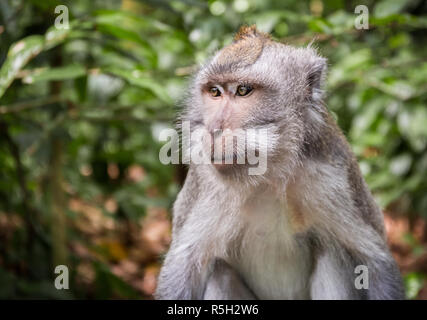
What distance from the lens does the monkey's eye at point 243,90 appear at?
12.7 ft

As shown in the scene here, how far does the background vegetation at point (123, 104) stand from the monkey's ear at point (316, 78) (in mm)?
814

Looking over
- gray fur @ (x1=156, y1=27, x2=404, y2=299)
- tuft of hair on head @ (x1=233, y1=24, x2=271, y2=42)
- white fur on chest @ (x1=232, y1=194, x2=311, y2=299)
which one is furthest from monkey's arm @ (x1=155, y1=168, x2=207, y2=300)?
tuft of hair on head @ (x1=233, y1=24, x2=271, y2=42)

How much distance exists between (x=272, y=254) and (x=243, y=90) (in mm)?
1299

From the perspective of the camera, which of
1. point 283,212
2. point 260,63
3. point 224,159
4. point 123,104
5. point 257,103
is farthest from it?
point 123,104

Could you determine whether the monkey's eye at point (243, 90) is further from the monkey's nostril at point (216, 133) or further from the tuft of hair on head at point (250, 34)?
the tuft of hair on head at point (250, 34)

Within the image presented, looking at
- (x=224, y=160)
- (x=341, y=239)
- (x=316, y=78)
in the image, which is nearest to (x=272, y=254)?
(x=341, y=239)

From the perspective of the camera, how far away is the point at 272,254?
14.3 ft

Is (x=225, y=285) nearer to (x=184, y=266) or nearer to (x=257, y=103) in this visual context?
(x=184, y=266)

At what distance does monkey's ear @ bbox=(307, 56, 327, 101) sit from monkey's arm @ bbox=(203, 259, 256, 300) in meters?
1.48

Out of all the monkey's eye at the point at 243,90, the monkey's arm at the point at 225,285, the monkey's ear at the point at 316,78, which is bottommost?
the monkey's arm at the point at 225,285

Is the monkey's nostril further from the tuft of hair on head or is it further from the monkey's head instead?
the tuft of hair on head

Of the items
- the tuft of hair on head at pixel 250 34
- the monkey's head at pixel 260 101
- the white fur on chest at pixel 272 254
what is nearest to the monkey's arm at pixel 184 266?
the white fur on chest at pixel 272 254

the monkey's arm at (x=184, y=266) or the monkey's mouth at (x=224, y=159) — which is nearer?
the monkey's mouth at (x=224, y=159)
